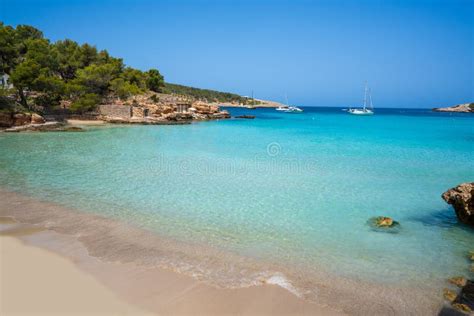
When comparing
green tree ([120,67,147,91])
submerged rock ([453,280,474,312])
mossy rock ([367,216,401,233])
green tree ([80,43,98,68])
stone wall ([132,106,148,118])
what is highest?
green tree ([80,43,98,68])

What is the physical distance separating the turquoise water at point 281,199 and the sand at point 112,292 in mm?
1371

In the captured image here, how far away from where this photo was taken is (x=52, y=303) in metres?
4.29

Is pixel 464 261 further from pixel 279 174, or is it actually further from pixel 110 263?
pixel 279 174

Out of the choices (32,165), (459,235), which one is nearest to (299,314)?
(459,235)

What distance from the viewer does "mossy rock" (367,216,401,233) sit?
759 centimetres

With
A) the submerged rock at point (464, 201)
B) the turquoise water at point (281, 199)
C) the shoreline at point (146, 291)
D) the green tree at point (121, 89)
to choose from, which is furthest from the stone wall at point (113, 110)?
the submerged rock at point (464, 201)

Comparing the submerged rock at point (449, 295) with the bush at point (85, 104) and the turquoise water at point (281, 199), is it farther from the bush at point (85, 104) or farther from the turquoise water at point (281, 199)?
the bush at point (85, 104)

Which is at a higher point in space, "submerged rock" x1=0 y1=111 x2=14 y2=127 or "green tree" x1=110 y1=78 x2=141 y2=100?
"green tree" x1=110 y1=78 x2=141 y2=100

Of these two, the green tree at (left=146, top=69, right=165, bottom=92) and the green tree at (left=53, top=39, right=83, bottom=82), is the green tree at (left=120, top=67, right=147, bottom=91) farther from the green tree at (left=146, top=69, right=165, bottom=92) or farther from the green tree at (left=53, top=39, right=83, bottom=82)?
the green tree at (left=53, top=39, right=83, bottom=82)

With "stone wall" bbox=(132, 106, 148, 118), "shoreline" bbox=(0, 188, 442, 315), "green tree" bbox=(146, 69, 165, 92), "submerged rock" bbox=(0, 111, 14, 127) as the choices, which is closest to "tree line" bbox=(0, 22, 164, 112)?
"submerged rock" bbox=(0, 111, 14, 127)

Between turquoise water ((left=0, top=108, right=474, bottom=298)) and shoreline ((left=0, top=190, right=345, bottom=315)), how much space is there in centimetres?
127

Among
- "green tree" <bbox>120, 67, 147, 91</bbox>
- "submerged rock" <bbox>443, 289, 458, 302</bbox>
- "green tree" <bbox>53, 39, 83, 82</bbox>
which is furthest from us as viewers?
"green tree" <bbox>120, 67, 147, 91</bbox>

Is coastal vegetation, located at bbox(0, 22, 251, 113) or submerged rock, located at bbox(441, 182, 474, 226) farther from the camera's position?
coastal vegetation, located at bbox(0, 22, 251, 113)

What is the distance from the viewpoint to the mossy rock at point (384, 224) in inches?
299
